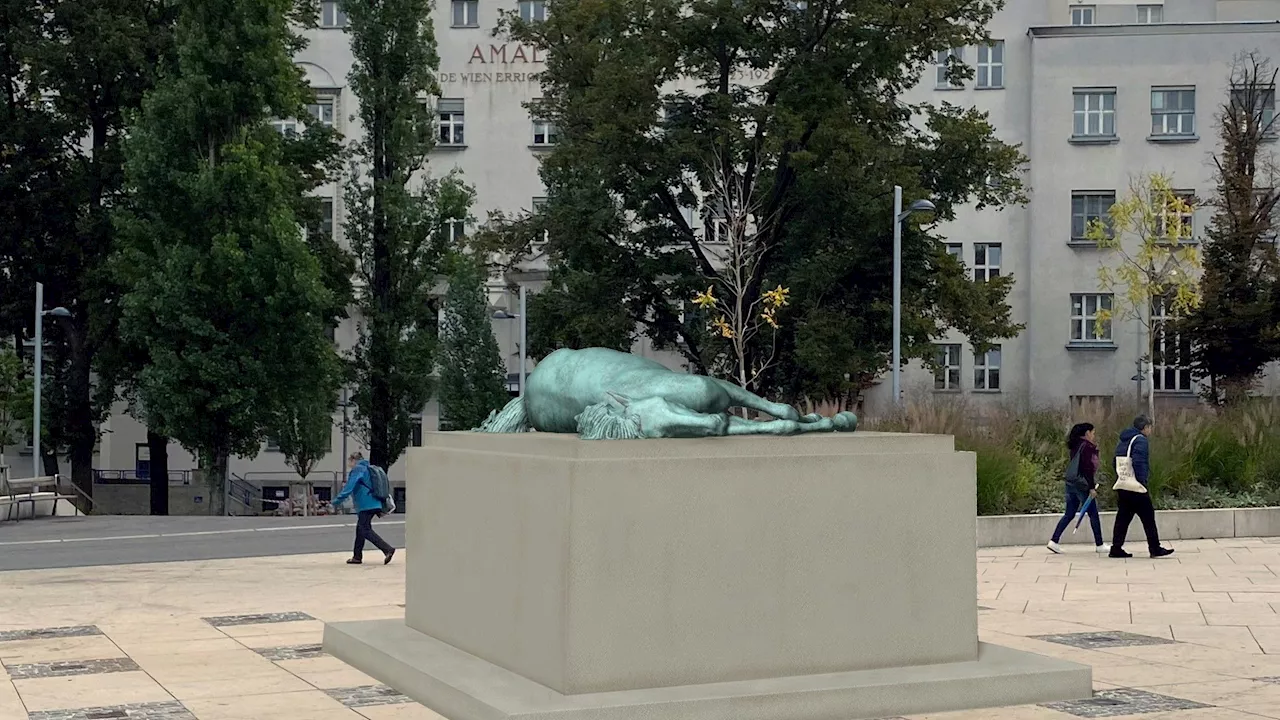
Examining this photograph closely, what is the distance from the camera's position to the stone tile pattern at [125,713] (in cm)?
820

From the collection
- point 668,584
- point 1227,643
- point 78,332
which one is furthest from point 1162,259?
point 668,584

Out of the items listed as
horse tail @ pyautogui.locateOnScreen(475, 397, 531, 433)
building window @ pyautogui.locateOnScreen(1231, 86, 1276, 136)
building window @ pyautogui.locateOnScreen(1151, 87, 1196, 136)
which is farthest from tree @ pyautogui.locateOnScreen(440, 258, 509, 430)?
horse tail @ pyautogui.locateOnScreen(475, 397, 531, 433)

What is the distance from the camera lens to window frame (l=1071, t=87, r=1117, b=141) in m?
57.0

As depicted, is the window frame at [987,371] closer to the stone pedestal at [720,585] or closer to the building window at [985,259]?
the building window at [985,259]

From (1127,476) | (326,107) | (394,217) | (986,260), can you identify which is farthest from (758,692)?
(326,107)

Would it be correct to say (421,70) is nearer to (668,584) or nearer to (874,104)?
(874,104)

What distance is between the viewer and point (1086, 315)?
187 ft

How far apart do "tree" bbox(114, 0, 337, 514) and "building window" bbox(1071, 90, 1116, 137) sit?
2914cm

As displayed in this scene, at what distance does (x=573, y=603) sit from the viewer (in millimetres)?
7742

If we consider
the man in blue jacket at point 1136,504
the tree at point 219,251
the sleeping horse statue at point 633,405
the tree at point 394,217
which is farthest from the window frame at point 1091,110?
the sleeping horse statue at point 633,405

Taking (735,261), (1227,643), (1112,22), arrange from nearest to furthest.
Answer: (1227,643) < (735,261) < (1112,22)

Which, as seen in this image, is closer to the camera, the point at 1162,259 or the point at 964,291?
the point at 964,291

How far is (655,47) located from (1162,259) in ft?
69.3

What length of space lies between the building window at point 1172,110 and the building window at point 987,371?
944cm
